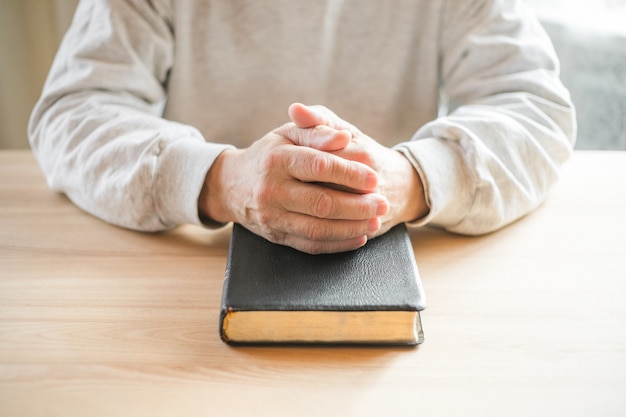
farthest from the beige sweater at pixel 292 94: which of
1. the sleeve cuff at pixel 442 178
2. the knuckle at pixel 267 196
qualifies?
the knuckle at pixel 267 196

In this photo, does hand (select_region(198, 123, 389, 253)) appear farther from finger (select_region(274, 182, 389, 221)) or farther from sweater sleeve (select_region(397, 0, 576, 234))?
sweater sleeve (select_region(397, 0, 576, 234))

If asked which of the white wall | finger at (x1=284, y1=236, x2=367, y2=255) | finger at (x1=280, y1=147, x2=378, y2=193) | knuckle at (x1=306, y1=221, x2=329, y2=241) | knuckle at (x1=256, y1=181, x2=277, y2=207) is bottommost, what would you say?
the white wall

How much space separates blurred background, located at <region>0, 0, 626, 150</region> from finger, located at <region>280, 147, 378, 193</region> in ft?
2.68

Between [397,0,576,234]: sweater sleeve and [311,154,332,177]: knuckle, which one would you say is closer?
[311,154,332,177]: knuckle

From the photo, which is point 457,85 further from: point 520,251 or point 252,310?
point 252,310

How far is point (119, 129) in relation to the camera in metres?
0.89

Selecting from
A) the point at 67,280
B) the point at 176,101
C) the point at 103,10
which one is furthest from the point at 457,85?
the point at 67,280

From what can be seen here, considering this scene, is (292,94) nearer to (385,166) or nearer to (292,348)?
(385,166)

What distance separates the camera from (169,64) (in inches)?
41.9

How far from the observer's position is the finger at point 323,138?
30.0 inches

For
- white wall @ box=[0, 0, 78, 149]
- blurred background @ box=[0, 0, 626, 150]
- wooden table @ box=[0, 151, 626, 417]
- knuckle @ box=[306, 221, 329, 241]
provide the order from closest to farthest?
wooden table @ box=[0, 151, 626, 417], knuckle @ box=[306, 221, 329, 241], blurred background @ box=[0, 0, 626, 150], white wall @ box=[0, 0, 78, 149]

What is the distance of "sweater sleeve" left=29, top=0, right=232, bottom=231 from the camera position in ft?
2.72

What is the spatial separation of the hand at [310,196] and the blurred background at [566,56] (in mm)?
802

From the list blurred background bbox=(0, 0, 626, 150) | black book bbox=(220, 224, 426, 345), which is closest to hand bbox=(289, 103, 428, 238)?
black book bbox=(220, 224, 426, 345)
